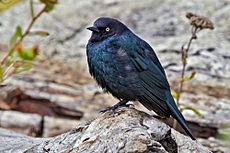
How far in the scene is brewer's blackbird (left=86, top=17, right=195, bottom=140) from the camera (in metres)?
4.84

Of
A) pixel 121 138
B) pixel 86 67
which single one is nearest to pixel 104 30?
pixel 121 138

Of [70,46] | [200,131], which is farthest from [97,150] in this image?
[70,46]

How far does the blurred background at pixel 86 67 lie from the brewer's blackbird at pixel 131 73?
4.22ft

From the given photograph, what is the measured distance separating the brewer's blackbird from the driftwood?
0.31 metres

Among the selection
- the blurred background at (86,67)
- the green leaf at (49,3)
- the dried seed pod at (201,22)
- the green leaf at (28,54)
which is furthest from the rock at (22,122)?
the dried seed pod at (201,22)

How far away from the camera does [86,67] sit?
7.50m

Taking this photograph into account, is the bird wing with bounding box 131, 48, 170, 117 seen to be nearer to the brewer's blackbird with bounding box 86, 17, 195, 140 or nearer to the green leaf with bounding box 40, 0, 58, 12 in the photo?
the brewer's blackbird with bounding box 86, 17, 195, 140

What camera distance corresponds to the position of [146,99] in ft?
16.0

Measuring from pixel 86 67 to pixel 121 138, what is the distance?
11.6ft

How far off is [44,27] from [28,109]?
1.55 metres

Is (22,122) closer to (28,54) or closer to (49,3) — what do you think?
(28,54)

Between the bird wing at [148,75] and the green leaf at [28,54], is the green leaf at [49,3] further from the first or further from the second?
the bird wing at [148,75]

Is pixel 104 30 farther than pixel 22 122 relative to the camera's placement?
No

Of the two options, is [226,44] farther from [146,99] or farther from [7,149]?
[7,149]
